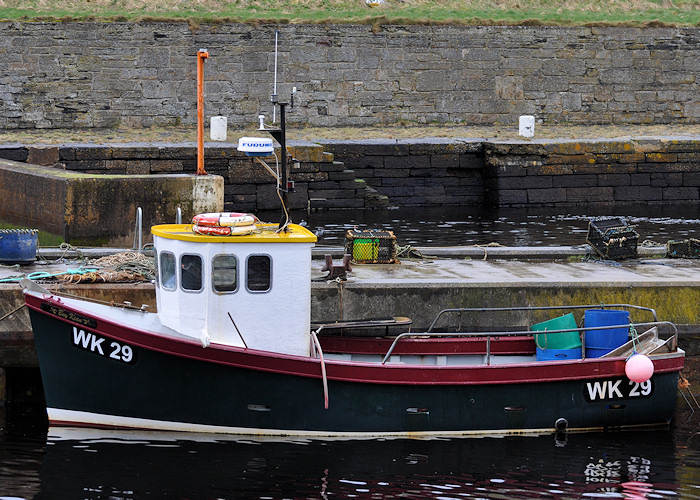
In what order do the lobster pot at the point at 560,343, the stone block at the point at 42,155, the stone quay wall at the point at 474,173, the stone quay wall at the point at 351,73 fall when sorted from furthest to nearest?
the stone quay wall at the point at 351,73, the stone quay wall at the point at 474,173, the stone block at the point at 42,155, the lobster pot at the point at 560,343

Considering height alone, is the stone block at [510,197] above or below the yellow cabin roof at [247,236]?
below

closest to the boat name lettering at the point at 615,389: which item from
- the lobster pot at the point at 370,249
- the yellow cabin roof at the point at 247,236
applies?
the yellow cabin roof at the point at 247,236

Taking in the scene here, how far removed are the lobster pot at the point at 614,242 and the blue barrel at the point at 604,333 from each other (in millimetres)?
2563

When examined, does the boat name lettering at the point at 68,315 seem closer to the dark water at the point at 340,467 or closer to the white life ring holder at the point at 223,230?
the dark water at the point at 340,467

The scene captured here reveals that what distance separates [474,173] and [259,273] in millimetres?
15545

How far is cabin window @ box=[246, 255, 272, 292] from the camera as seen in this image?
9268 millimetres

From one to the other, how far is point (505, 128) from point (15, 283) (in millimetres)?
18489

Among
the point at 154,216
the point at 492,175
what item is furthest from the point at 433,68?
the point at 154,216

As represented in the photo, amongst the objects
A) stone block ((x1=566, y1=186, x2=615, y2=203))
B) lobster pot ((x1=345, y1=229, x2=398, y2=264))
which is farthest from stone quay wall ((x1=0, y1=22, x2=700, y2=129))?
lobster pot ((x1=345, y1=229, x2=398, y2=264))

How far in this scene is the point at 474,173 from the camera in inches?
959

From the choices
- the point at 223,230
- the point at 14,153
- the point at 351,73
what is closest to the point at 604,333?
the point at 223,230

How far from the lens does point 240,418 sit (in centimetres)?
938

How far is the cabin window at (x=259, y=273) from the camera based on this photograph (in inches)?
365

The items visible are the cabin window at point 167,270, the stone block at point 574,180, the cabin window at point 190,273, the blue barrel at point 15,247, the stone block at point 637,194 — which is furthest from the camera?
the stone block at point 637,194
